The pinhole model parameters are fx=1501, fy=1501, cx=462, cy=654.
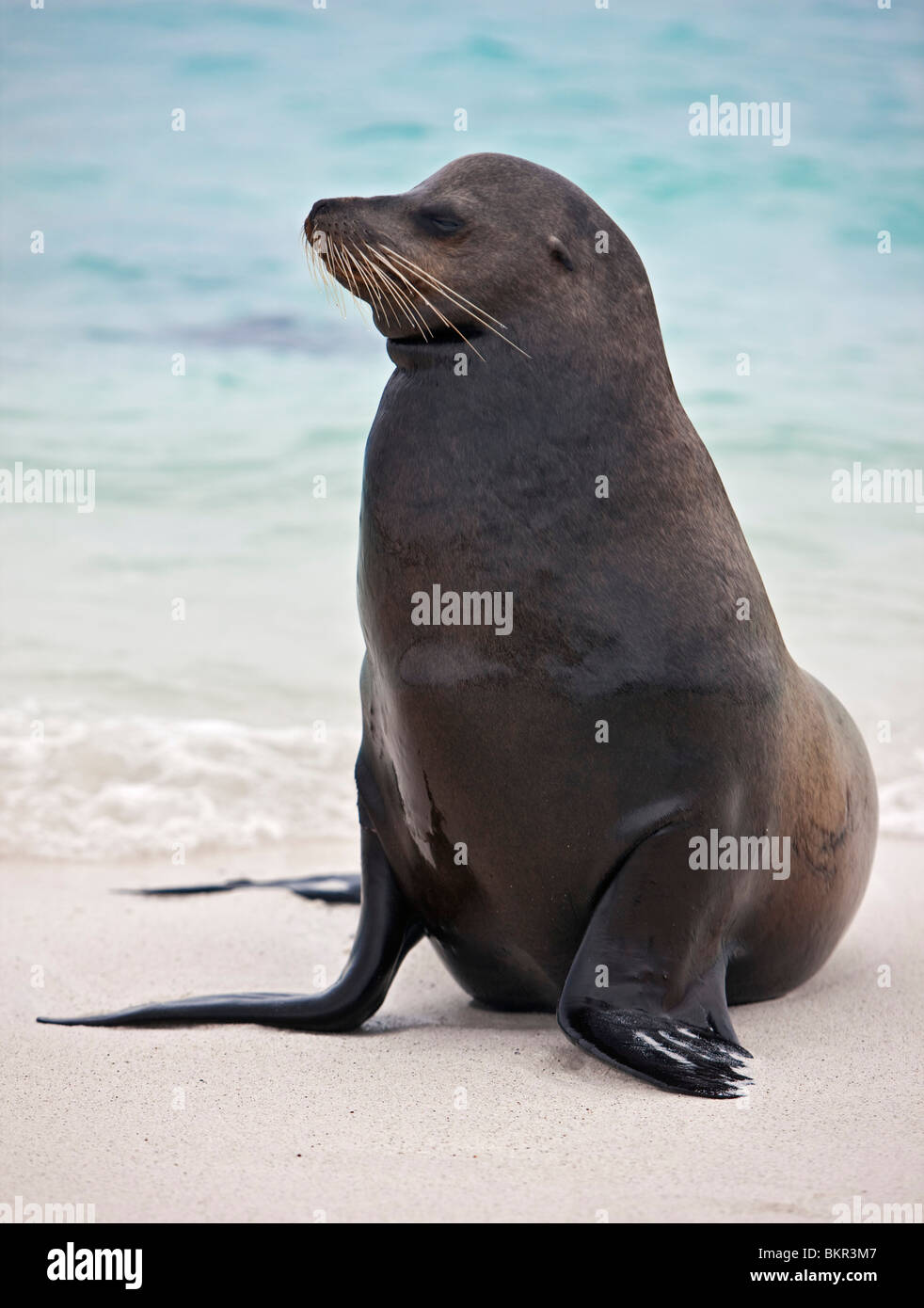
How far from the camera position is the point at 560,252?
132 inches

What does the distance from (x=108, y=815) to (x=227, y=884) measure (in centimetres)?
121

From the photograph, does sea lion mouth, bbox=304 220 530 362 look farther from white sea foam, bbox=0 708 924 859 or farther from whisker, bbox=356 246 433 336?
white sea foam, bbox=0 708 924 859

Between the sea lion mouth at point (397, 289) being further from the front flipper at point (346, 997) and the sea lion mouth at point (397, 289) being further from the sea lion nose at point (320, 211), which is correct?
the front flipper at point (346, 997)

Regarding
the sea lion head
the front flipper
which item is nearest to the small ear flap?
the sea lion head

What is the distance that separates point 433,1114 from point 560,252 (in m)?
1.86

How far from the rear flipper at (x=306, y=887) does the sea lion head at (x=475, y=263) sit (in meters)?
2.41

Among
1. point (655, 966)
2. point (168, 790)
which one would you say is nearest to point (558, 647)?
point (655, 966)

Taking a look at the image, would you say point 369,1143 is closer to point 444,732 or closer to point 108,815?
point 444,732

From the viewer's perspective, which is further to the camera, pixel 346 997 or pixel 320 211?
pixel 346 997

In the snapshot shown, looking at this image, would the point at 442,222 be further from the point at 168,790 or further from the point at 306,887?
the point at 168,790

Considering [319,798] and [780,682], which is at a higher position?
[780,682]

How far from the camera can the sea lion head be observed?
3297 mm
